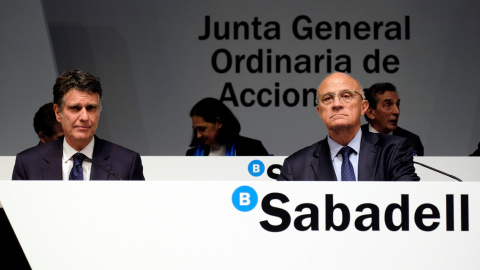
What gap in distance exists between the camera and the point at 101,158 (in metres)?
2.77

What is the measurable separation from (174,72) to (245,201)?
4.84 m

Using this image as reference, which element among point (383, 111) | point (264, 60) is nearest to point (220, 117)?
point (383, 111)

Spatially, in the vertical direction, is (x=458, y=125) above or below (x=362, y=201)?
above

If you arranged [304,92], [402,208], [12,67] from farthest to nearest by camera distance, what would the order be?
[304,92] < [12,67] < [402,208]

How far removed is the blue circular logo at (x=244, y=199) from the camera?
6.21 ft

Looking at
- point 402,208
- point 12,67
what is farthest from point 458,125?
point 402,208

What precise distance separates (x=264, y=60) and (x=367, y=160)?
3.90m

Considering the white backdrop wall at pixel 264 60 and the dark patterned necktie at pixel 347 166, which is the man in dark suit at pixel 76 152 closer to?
the dark patterned necktie at pixel 347 166

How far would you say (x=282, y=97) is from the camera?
257 inches

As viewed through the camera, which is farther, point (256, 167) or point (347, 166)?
point (256, 167)

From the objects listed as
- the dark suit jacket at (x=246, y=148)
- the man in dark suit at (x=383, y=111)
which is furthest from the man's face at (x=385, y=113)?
the dark suit jacket at (x=246, y=148)

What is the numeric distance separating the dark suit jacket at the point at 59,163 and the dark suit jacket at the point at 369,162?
0.60 metres

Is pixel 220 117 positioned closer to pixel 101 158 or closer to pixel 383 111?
pixel 383 111

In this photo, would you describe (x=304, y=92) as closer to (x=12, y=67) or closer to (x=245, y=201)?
(x=12, y=67)
